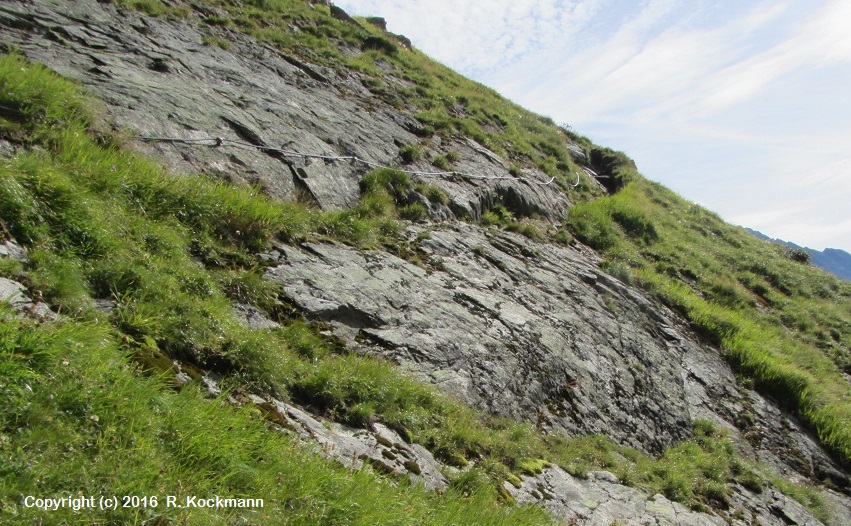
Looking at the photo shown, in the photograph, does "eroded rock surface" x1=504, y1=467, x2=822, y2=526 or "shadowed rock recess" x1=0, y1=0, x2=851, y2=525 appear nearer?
"eroded rock surface" x1=504, y1=467, x2=822, y2=526

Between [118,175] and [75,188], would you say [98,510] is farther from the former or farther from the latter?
[118,175]

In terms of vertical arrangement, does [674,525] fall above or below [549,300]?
below

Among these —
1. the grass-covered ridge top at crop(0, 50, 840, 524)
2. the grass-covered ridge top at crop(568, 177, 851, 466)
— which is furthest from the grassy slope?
the grass-covered ridge top at crop(0, 50, 840, 524)

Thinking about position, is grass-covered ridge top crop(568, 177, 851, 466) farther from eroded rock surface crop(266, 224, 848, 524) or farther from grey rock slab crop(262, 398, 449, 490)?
grey rock slab crop(262, 398, 449, 490)

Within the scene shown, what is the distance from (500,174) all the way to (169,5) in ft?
33.5

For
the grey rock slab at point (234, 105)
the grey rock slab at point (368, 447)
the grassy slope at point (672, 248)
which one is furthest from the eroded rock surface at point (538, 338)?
the grey rock slab at point (234, 105)

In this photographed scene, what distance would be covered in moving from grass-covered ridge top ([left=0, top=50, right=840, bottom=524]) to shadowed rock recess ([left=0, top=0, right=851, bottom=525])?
1.28ft

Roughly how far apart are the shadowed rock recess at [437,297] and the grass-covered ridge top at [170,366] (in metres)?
0.39

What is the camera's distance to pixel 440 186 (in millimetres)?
13445

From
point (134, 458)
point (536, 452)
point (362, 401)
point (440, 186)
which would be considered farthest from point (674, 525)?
point (440, 186)

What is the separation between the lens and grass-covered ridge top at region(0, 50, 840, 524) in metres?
3.12

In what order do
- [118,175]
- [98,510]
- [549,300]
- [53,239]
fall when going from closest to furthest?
[98,510], [53,239], [118,175], [549,300]

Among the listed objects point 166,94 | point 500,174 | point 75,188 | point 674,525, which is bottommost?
point 674,525

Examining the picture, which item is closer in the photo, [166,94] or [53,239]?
[53,239]
